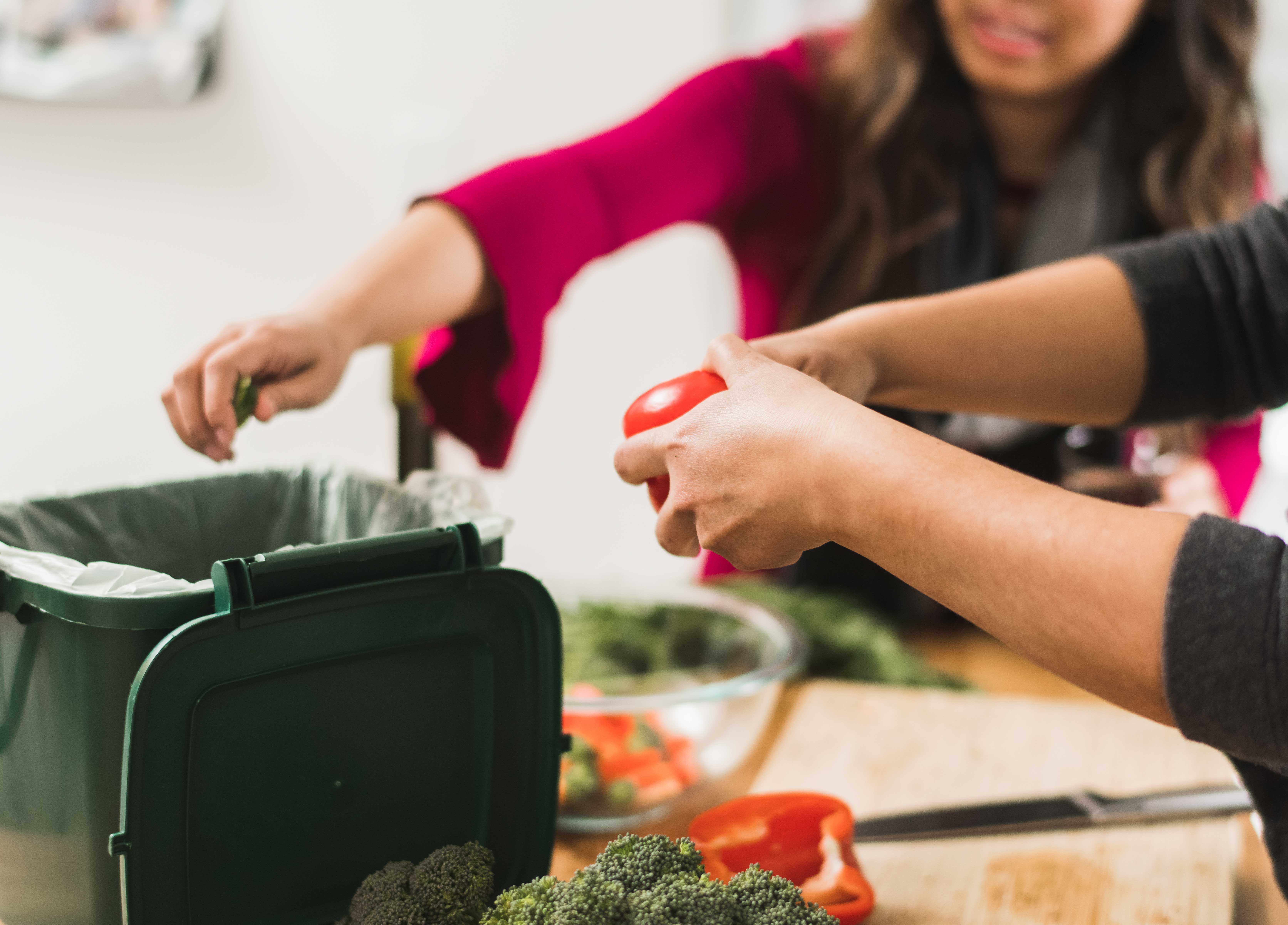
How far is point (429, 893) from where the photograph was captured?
2.19 ft

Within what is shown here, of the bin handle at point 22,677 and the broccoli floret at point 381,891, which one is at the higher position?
the bin handle at point 22,677

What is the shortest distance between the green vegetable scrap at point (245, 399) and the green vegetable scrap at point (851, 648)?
0.73 metres

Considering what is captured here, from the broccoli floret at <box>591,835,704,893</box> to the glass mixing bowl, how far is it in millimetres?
282

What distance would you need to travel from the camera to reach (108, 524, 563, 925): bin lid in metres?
0.63

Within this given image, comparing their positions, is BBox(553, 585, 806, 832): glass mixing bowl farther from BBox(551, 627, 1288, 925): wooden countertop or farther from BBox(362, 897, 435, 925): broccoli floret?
BBox(362, 897, 435, 925): broccoli floret

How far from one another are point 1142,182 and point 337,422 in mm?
1482

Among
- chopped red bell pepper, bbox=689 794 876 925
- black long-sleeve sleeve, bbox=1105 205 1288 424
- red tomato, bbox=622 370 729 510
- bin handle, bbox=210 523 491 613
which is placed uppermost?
black long-sleeve sleeve, bbox=1105 205 1288 424

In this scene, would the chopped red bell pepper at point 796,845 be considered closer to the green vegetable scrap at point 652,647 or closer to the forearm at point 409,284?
the green vegetable scrap at point 652,647

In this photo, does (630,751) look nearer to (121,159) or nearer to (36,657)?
(36,657)

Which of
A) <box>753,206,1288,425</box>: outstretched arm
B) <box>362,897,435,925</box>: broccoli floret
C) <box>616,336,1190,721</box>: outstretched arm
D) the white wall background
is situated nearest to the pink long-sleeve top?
the white wall background

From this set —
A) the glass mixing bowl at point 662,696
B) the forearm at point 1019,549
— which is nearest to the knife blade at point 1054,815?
the glass mixing bowl at point 662,696

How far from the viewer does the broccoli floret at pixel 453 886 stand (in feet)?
2.18

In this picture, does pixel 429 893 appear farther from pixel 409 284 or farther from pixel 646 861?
pixel 409 284

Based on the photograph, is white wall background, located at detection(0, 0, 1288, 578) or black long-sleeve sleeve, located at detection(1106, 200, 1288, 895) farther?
white wall background, located at detection(0, 0, 1288, 578)
